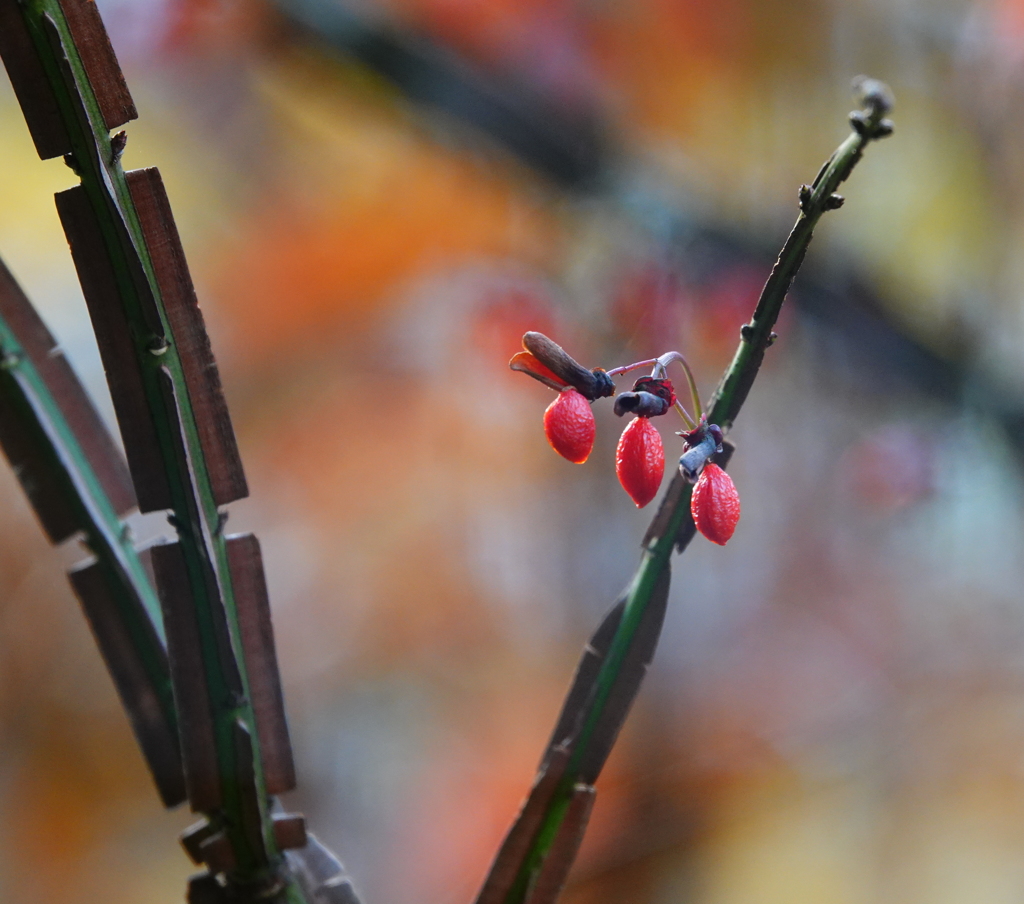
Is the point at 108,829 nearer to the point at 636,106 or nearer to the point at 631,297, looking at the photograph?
the point at 631,297

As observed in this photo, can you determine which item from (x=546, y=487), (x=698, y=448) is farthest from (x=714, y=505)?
(x=546, y=487)

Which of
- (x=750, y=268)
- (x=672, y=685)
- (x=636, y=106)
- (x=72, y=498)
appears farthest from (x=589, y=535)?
(x=72, y=498)

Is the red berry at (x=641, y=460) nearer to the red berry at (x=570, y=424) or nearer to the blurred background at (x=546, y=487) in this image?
the red berry at (x=570, y=424)

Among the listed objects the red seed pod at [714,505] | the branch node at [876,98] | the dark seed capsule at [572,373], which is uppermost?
the branch node at [876,98]

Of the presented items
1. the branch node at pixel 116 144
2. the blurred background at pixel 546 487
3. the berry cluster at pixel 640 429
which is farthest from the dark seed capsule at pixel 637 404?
the blurred background at pixel 546 487

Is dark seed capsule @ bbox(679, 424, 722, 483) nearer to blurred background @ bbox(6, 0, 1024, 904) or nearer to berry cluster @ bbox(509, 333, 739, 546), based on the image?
berry cluster @ bbox(509, 333, 739, 546)

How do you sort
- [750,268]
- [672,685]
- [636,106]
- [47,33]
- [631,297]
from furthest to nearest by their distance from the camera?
[636,106]
[672,685]
[631,297]
[750,268]
[47,33]
